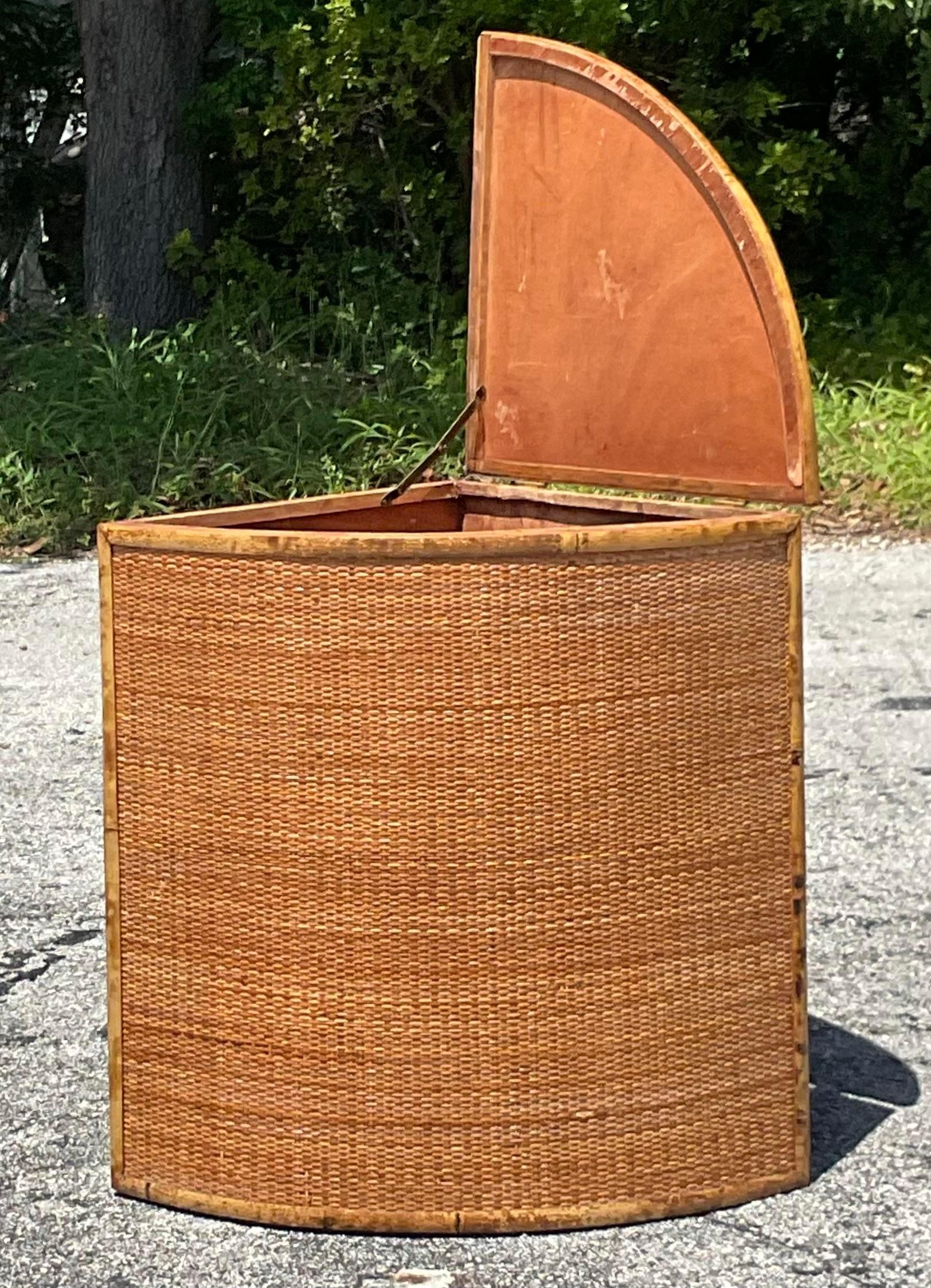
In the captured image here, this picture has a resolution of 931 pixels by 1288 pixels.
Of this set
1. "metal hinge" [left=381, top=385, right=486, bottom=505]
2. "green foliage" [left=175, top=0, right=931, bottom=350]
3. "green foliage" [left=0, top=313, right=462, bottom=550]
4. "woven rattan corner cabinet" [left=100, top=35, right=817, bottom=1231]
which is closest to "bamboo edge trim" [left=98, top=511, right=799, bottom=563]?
"woven rattan corner cabinet" [left=100, top=35, right=817, bottom=1231]

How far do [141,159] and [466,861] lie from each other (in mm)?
9110

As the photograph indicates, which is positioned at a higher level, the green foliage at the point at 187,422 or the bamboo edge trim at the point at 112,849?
the green foliage at the point at 187,422

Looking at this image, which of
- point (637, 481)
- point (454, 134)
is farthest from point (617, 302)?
point (454, 134)

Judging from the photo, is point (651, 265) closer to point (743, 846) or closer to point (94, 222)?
point (743, 846)

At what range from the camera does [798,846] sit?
2652 millimetres

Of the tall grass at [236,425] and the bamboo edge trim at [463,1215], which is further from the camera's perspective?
the tall grass at [236,425]

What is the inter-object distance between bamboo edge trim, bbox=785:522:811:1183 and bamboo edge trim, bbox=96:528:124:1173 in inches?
33.7

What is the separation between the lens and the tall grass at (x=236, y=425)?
8.39 meters

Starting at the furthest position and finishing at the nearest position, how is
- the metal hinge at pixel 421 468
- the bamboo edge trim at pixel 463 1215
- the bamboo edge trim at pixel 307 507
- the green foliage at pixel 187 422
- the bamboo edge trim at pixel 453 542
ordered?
the green foliage at pixel 187 422, the metal hinge at pixel 421 468, the bamboo edge trim at pixel 307 507, the bamboo edge trim at pixel 463 1215, the bamboo edge trim at pixel 453 542

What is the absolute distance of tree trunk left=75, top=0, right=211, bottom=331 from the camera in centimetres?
1079

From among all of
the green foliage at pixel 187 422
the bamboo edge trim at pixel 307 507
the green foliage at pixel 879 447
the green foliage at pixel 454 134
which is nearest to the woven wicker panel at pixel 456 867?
the bamboo edge trim at pixel 307 507

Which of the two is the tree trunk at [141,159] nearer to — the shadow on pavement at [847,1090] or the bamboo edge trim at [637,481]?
the bamboo edge trim at [637,481]

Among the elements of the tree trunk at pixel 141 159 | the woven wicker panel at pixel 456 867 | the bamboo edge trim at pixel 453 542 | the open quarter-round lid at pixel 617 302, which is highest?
the tree trunk at pixel 141 159

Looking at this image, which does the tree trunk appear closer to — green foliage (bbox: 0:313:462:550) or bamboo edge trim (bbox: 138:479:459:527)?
green foliage (bbox: 0:313:462:550)
